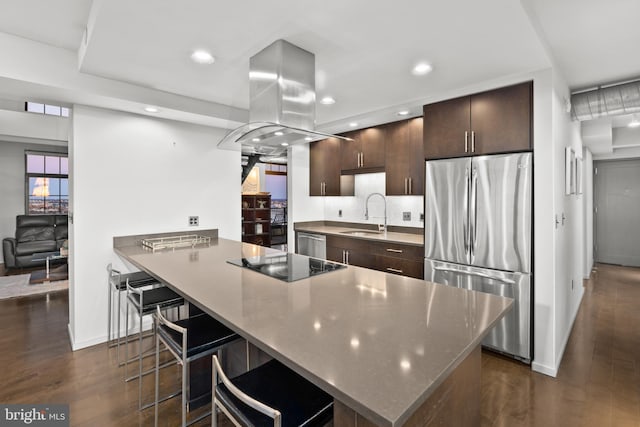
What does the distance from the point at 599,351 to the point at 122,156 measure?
16.2ft

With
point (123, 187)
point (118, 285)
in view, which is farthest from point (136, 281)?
point (123, 187)

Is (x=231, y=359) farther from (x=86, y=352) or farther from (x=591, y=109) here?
(x=591, y=109)

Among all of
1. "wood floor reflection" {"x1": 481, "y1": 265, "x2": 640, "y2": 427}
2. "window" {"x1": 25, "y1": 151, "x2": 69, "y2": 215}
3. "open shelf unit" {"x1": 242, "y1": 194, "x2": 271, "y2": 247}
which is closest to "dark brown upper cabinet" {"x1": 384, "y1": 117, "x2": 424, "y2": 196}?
"wood floor reflection" {"x1": 481, "y1": 265, "x2": 640, "y2": 427}

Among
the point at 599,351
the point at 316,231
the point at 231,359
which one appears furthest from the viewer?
the point at 316,231

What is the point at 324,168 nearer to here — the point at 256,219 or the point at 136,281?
the point at 136,281

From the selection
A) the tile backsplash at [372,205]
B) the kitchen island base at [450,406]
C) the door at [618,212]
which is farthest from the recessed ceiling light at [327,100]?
the door at [618,212]

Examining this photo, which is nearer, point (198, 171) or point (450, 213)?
point (450, 213)

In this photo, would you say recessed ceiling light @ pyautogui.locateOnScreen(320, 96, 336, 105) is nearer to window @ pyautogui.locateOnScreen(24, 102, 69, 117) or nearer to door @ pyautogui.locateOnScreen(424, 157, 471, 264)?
door @ pyautogui.locateOnScreen(424, 157, 471, 264)

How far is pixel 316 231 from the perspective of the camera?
4.47 m

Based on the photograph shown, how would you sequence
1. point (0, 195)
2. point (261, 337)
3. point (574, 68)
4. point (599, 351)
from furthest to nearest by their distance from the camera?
point (0, 195)
point (599, 351)
point (574, 68)
point (261, 337)

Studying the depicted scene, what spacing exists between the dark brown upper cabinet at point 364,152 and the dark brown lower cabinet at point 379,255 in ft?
3.24

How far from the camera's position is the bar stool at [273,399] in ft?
3.47

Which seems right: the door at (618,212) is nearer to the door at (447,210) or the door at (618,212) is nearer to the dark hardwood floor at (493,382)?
the dark hardwood floor at (493,382)

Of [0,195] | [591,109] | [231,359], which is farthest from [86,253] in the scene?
[0,195]
